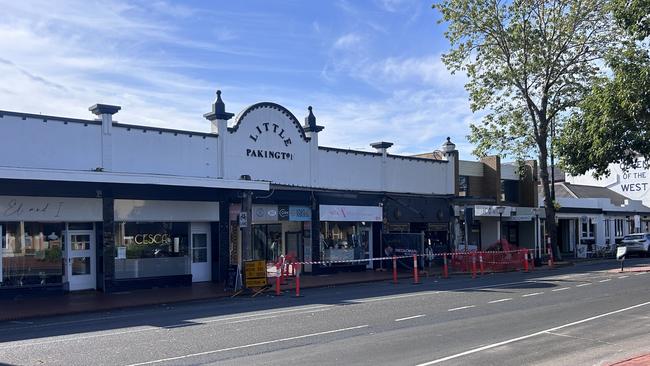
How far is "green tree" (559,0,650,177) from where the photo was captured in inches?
563

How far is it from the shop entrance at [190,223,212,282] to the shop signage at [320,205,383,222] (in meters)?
5.76

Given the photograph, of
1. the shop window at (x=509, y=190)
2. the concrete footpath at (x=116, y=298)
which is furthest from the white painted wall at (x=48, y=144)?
the shop window at (x=509, y=190)

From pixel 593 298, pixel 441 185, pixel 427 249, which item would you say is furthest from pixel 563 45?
pixel 593 298

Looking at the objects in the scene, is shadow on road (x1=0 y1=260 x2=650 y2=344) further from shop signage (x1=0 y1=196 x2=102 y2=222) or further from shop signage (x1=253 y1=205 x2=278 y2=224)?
shop signage (x1=253 y1=205 x2=278 y2=224)

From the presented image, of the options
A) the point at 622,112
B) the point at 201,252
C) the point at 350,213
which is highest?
the point at 622,112

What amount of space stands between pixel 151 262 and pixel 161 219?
159 centimetres

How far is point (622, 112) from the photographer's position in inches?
576

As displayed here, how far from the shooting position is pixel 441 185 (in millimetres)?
36281

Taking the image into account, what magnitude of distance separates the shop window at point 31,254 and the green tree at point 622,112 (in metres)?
16.4

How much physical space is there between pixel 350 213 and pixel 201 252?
783 cm

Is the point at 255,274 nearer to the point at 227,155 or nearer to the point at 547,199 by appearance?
the point at 227,155

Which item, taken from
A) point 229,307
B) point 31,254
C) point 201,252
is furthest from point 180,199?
Result: point 229,307

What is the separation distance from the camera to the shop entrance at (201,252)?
26234 mm

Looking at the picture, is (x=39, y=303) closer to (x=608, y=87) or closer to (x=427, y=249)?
(x=608, y=87)
